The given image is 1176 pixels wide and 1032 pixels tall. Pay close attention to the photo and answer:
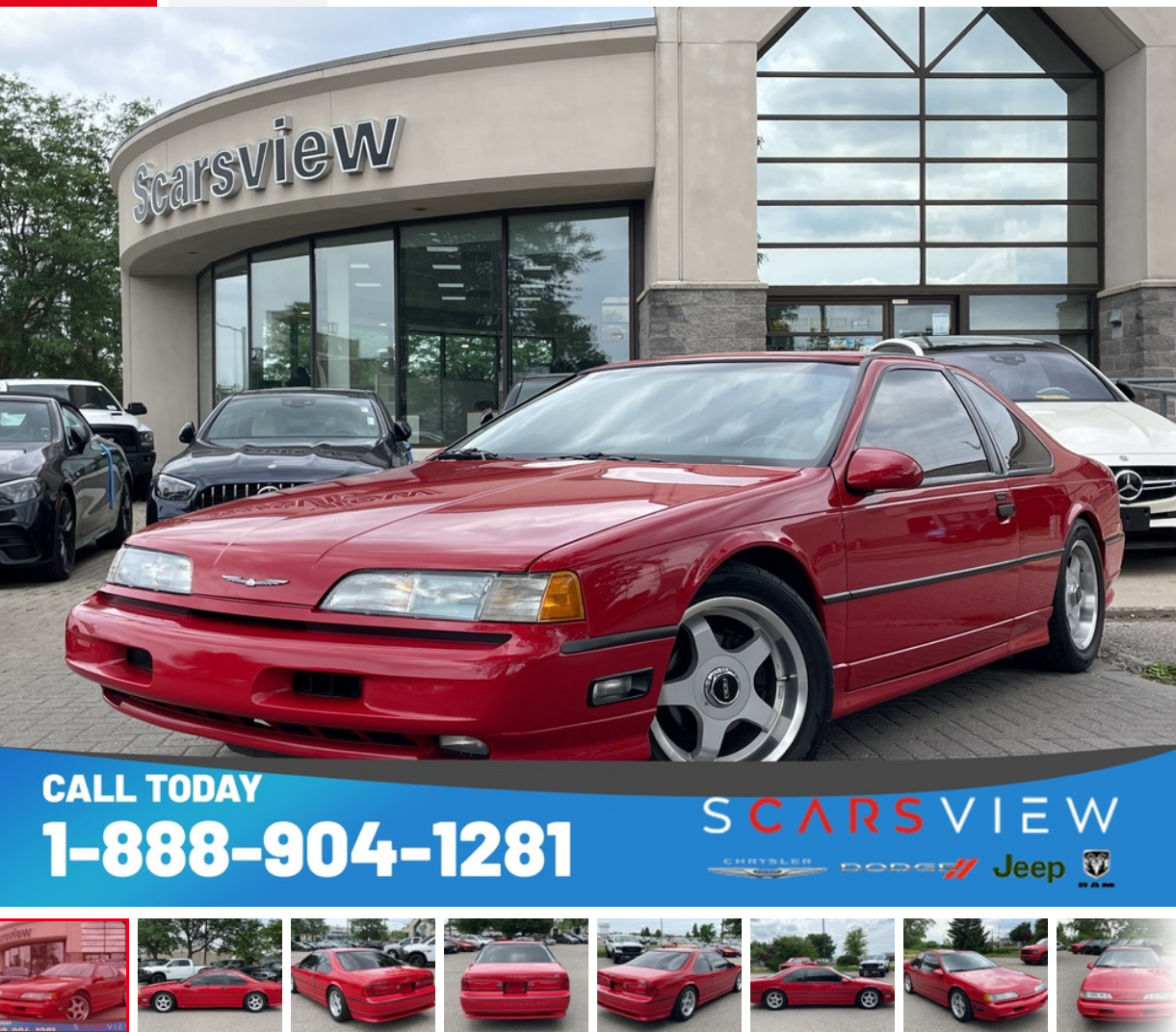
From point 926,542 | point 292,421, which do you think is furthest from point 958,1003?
point 292,421

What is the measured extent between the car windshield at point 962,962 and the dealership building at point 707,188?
12436mm

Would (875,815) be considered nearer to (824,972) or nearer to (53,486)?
(824,972)

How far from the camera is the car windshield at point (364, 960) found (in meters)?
2.38

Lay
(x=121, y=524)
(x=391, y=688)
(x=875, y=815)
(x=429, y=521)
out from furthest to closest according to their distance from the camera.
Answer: (x=121, y=524) → (x=429, y=521) → (x=391, y=688) → (x=875, y=815)

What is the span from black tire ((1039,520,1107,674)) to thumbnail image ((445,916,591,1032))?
359 cm

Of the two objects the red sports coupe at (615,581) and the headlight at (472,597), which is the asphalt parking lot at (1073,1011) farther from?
the headlight at (472,597)

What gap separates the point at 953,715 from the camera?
16.1 ft

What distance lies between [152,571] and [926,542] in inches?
96.6

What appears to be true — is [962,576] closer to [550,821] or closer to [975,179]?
[550,821]

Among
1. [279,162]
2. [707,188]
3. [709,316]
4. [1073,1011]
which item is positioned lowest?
[1073,1011]

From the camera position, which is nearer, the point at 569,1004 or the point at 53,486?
the point at 569,1004

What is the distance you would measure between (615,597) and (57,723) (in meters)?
2.72

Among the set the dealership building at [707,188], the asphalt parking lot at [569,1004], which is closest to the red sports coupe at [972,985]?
the asphalt parking lot at [569,1004]

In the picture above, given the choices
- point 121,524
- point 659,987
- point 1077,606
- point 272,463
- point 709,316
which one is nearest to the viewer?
point 659,987
